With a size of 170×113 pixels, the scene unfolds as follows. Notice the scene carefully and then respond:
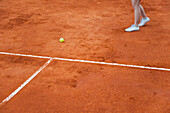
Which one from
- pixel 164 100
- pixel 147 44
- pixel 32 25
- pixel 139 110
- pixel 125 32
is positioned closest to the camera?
pixel 139 110

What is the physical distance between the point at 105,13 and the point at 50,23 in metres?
1.98

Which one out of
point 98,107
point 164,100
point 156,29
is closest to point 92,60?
point 98,107

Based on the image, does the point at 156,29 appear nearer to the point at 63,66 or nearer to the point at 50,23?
the point at 63,66

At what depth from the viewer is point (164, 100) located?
232 centimetres

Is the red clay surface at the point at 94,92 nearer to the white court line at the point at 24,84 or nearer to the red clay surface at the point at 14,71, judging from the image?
the white court line at the point at 24,84

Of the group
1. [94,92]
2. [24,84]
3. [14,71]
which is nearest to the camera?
[94,92]

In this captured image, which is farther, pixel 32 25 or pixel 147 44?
pixel 32 25

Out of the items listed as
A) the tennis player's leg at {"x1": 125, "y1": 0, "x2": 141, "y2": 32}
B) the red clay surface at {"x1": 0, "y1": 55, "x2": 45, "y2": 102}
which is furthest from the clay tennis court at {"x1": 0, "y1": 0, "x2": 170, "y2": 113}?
the tennis player's leg at {"x1": 125, "y1": 0, "x2": 141, "y2": 32}

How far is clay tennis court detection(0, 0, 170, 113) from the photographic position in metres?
2.36

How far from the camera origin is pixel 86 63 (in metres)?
3.26

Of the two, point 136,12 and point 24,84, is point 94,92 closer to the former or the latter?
point 24,84

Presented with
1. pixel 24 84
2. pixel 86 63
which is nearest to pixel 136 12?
pixel 86 63

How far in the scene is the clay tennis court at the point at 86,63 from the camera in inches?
93.0

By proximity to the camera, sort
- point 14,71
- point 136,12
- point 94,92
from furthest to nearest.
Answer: point 136,12, point 14,71, point 94,92
